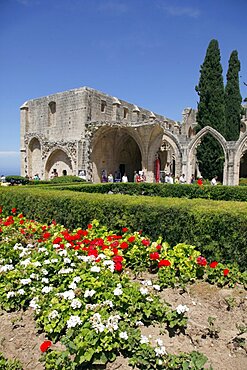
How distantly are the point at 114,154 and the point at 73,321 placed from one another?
23.8m

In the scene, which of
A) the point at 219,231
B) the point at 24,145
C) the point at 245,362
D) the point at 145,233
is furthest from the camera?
the point at 24,145

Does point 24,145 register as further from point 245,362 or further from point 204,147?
point 245,362

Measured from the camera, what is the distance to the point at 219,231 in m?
4.36

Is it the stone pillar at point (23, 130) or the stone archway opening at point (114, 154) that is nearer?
the stone archway opening at point (114, 154)

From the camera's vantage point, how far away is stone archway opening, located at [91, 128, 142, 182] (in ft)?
78.0

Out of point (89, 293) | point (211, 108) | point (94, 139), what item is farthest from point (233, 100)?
point (89, 293)

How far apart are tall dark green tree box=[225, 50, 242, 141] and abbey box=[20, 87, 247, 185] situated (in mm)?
5761

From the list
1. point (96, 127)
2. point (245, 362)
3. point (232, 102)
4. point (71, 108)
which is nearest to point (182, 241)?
point (245, 362)

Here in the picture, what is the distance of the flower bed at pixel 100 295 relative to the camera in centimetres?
240

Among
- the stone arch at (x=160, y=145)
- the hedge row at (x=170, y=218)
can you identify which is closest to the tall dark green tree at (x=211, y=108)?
the stone arch at (x=160, y=145)

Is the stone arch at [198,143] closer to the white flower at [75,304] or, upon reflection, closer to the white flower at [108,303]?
the white flower at [108,303]

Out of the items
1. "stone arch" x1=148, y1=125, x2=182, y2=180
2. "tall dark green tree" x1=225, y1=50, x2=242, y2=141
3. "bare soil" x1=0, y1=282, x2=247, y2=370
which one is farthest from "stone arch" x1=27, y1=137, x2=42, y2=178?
"bare soil" x1=0, y1=282, x2=247, y2=370

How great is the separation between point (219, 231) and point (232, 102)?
27.6 m

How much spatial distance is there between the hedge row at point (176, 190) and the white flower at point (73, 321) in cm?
843
